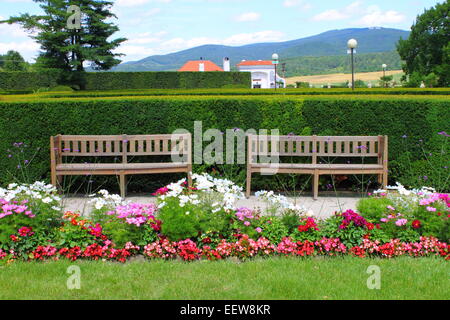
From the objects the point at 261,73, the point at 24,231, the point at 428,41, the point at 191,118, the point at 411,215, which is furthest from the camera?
the point at 261,73

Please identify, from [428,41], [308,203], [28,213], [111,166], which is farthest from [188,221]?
[428,41]

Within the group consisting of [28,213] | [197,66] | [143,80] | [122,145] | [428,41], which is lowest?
[28,213]

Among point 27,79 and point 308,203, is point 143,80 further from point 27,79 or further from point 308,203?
point 308,203

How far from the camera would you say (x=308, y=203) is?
23.4 feet

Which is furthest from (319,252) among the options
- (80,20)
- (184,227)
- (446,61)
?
(446,61)

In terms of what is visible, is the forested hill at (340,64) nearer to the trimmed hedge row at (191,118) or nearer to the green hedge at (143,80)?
the green hedge at (143,80)

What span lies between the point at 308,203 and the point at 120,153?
2980mm

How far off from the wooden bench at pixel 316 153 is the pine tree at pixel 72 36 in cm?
3266

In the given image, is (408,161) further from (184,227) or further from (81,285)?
(81,285)

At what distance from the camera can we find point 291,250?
4.75 metres

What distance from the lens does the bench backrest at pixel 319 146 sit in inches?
297

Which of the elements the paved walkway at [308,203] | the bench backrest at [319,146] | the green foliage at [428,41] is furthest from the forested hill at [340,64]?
the paved walkway at [308,203]
